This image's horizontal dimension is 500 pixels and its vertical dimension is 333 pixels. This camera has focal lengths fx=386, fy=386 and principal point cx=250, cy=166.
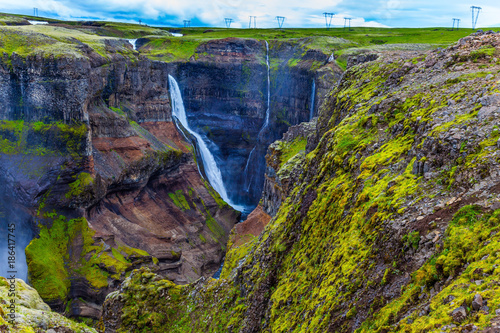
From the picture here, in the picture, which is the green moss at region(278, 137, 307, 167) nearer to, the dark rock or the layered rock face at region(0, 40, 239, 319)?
the layered rock face at region(0, 40, 239, 319)

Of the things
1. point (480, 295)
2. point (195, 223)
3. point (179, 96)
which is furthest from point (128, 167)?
point (480, 295)

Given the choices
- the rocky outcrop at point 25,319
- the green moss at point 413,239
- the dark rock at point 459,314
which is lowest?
the rocky outcrop at point 25,319

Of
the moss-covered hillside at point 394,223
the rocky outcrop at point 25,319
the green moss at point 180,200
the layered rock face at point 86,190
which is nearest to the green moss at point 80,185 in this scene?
the layered rock face at point 86,190

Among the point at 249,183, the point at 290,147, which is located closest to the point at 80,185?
the point at 290,147

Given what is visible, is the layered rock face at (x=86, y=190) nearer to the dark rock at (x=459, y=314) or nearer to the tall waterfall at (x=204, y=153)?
the tall waterfall at (x=204, y=153)

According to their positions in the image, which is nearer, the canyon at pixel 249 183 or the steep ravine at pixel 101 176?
the canyon at pixel 249 183

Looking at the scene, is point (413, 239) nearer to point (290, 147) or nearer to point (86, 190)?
point (290, 147)
